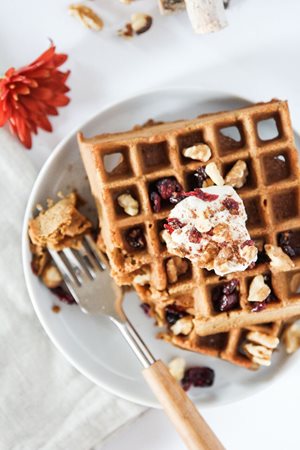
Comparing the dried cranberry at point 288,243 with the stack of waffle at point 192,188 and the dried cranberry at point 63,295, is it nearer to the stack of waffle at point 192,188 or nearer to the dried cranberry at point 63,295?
the stack of waffle at point 192,188

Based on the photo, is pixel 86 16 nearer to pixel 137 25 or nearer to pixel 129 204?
pixel 137 25

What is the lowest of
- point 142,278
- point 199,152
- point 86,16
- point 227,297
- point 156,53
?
point 227,297

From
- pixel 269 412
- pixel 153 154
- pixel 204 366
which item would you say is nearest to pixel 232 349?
pixel 204 366

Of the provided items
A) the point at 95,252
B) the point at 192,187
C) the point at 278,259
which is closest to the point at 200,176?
the point at 192,187

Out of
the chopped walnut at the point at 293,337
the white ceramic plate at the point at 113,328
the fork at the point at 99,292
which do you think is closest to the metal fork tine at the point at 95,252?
the fork at the point at 99,292

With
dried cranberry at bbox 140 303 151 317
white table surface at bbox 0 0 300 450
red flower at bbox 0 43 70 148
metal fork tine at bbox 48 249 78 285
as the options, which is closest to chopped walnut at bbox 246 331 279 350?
dried cranberry at bbox 140 303 151 317

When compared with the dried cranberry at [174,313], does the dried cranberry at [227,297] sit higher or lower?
higher

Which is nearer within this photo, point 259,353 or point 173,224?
point 173,224
